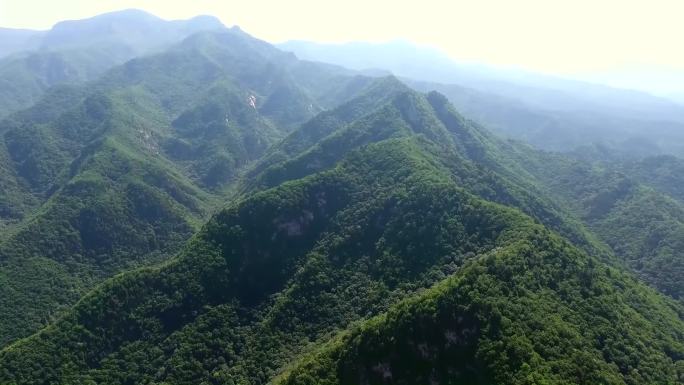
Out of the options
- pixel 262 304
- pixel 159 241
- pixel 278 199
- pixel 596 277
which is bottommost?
pixel 159 241

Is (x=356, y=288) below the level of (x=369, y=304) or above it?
below

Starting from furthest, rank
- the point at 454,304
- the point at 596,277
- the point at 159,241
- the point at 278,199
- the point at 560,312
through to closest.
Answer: the point at 159,241
the point at 278,199
the point at 596,277
the point at 560,312
the point at 454,304

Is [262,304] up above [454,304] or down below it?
below

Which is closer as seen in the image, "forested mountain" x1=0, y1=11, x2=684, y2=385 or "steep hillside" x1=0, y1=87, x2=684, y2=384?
"steep hillside" x1=0, y1=87, x2=684, y2=384

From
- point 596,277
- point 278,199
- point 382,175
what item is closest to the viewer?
point 596,277

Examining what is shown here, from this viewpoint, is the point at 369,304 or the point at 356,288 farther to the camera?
the point at 356,288

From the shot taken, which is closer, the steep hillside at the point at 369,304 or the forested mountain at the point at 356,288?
the steep hillside at the point at 369,304

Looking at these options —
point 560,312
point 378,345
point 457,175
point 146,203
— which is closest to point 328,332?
point 378,345

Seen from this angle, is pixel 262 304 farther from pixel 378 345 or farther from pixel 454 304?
pixel 454 304

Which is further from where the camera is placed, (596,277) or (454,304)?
(596,277)
